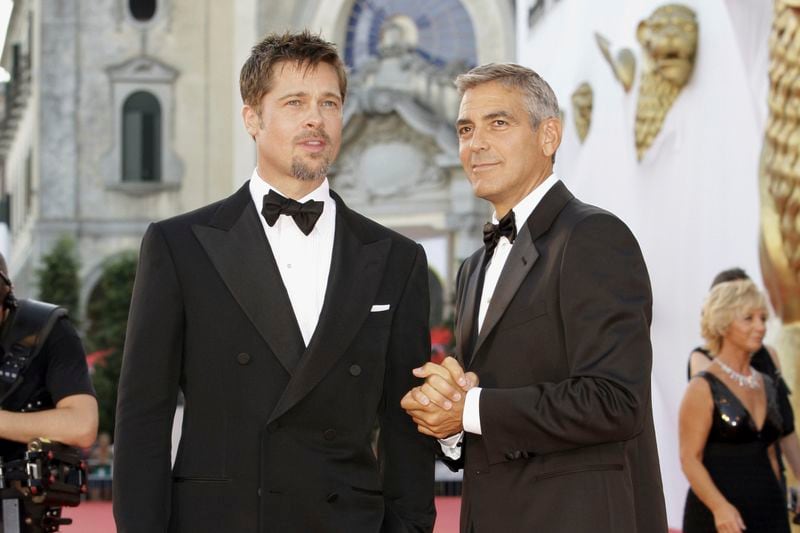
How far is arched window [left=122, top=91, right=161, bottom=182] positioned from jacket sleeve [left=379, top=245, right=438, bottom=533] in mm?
29489

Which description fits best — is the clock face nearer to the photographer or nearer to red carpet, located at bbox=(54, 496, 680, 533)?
red carpet, located at bbox=(54, 496, 680, 533)

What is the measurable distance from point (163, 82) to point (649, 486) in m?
30.1

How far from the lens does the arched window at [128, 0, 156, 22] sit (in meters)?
32.9

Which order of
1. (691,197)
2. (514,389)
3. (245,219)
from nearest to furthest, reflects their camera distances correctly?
(514,389), (245,219), (691,197)

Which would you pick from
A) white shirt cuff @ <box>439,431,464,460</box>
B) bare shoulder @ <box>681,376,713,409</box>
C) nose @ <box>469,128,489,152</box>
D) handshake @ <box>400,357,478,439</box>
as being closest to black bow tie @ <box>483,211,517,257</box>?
nose @ <box>469,128,489,152</box>

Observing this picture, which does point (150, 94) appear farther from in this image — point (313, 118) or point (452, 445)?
point (452, 445)

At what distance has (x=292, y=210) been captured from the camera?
146 inches

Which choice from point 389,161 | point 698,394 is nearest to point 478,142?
point 698,394

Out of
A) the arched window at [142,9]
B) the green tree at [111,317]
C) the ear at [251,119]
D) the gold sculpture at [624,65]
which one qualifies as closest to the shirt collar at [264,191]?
the ear at [251,119]

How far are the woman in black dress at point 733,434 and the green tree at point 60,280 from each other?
79.4 ft

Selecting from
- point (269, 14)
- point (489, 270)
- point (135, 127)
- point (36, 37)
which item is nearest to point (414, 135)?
point (269, 14)

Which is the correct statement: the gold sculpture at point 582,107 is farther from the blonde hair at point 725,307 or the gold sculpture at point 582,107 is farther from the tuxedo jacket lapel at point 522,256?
the tuxedo jacket lapel at point 522,256

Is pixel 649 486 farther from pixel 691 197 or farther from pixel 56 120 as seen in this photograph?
pixel 56 120

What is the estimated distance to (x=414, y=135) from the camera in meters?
31.0
